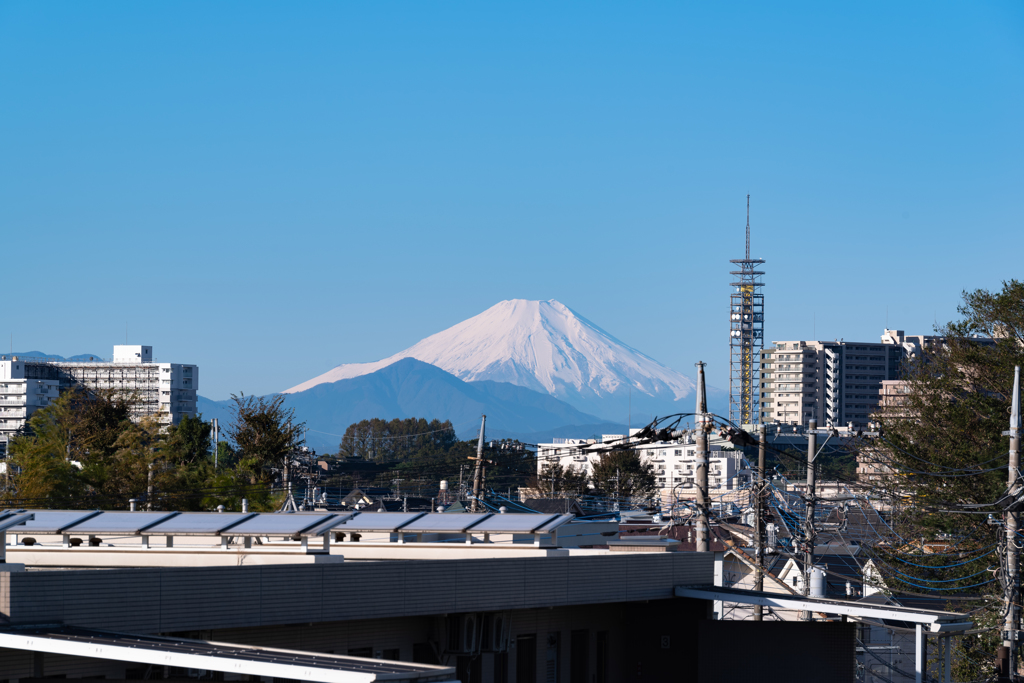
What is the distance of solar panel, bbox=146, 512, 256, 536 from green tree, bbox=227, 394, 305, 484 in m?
39.2

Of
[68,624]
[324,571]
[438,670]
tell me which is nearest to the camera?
[438,670]

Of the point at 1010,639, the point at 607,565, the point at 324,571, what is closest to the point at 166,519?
the point at 324,571

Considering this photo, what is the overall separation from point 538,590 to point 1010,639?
50.7 ft

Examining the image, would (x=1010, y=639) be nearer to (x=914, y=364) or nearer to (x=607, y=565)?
(x=607, y=565)

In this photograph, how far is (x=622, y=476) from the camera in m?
138

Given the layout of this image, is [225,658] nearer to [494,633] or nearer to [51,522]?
[494,633]

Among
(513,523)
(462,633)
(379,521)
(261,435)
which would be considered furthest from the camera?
(261,435)

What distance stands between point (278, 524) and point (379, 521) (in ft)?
16.6

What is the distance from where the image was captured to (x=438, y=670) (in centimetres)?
1145

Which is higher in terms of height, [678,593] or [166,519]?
[166,519]

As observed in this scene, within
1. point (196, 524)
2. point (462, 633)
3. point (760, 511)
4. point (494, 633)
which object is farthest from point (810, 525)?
point (196, 524)

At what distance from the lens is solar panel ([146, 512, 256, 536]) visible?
18125 millimetres

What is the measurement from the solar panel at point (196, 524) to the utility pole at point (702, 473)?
48.9 feet

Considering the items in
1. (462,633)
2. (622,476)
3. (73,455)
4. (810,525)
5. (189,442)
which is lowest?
(462,633)
